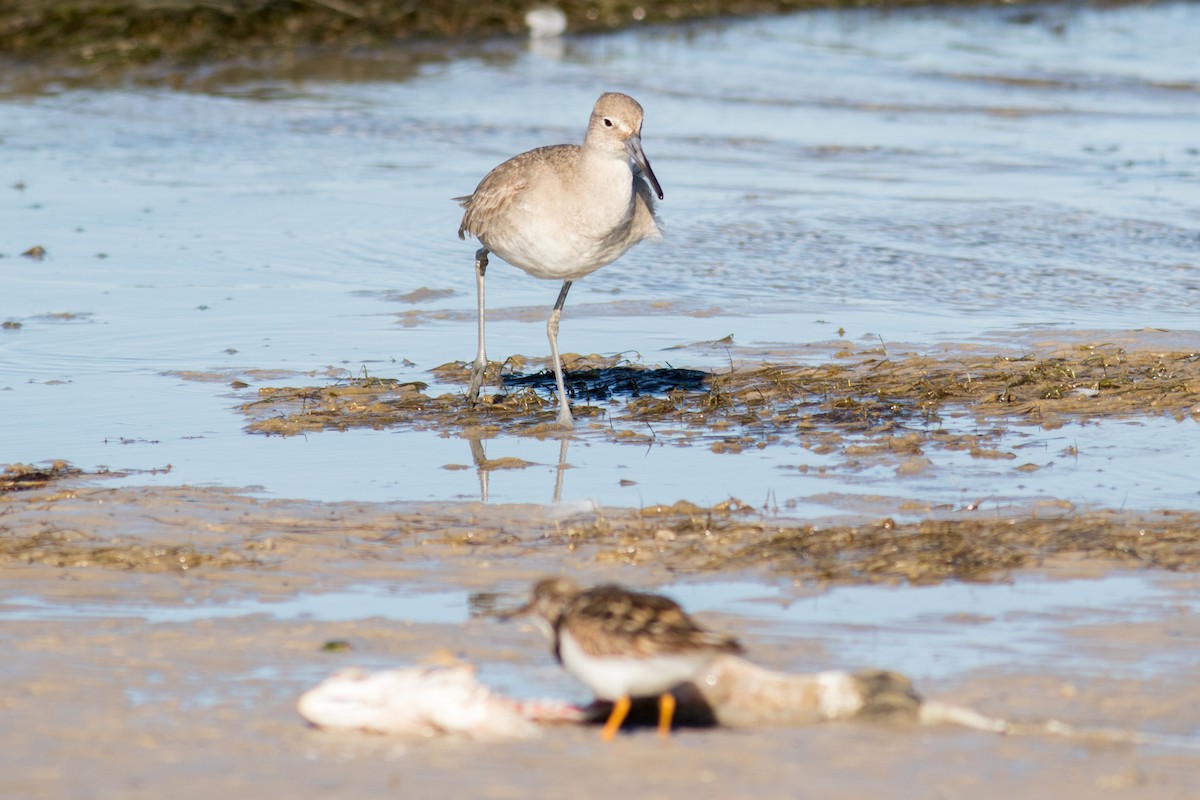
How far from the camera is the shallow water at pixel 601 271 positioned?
6398mm

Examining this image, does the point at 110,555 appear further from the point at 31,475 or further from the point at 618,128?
the point at 618,128

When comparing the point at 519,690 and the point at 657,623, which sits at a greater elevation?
the point at 657,623

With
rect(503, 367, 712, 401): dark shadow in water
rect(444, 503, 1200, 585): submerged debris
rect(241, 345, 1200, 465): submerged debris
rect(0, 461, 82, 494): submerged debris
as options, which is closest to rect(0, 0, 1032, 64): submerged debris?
rect(503, 367, 712, 401): dark shadow in water

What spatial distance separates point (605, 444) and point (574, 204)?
38.7 inches

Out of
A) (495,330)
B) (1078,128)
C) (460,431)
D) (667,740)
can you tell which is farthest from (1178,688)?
(1078,128)

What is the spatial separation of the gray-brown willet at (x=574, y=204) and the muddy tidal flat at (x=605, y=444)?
61 centimetres

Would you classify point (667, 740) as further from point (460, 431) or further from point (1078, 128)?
point (1078, 128)

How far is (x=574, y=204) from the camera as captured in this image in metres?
6.99

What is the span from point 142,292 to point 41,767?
5.88 m

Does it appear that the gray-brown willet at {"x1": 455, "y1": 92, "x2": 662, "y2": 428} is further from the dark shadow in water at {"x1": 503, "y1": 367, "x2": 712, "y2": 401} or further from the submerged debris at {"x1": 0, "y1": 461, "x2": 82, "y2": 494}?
the submerged debris at {"x1": 0, "y1": 461, "x2": 82, "y2": 494}

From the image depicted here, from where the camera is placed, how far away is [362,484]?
6.10 metres

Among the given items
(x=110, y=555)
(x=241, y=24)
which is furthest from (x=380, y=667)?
(x=241, y=24)

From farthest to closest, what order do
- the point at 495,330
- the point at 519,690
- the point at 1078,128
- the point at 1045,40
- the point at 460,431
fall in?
the point at 1045,40 → the point at 1078,128 → the point at 495,330 → the point at 460,431 → the point at 519,690

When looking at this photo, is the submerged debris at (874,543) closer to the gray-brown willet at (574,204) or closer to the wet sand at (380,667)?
the wet sand at (380,667)
